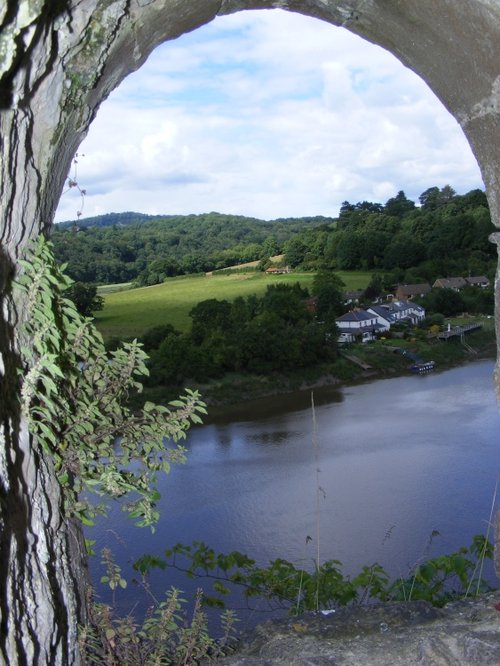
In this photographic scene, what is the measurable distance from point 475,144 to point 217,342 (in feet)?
49.6

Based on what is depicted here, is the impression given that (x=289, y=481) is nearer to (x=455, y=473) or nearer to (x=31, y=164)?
(x=455, y=473)

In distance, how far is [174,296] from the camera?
20.8 m

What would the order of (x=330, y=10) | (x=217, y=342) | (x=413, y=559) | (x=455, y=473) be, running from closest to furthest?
(x=330, y=10) < (x=413, y=559) < (x=455, y=473) < (x=217, y=342)

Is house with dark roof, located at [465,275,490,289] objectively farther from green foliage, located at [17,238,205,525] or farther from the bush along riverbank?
green foliage, located at [17,238,205,525]

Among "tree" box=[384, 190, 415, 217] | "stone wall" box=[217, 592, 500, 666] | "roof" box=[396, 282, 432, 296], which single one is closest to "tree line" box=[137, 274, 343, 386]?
"roof" box=[396, 282, 432, 296]

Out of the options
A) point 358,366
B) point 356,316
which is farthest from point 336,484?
point 356,316

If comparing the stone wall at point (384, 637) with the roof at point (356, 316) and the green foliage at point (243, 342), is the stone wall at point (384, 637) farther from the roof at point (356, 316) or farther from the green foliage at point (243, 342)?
the roof at point (356, 316)

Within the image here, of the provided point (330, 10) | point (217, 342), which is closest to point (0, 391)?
point (330, 10)

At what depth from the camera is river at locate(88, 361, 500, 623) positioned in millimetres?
6445

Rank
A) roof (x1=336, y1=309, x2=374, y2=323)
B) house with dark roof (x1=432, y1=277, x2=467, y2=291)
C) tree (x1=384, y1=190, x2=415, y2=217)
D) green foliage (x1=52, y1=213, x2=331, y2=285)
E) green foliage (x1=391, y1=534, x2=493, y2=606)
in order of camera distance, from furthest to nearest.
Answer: tree (x1=384, y1=190, x2=415, y2=217), house with dark roof (x1=432, y1=277, x2=467, y2=291), roof (x1=336, y1=309, x2=374, y2=323), green foliage (x1=52, y1=213, x2=331, y2=285), green foliage (x1=391, y1=534, x2=493, y2=606)

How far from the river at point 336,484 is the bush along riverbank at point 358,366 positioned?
1177 millimetres

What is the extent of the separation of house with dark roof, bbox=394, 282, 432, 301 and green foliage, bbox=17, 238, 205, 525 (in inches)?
900

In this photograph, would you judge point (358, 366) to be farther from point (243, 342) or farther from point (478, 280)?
point (478, 280)

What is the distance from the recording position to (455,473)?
8.70 metres
